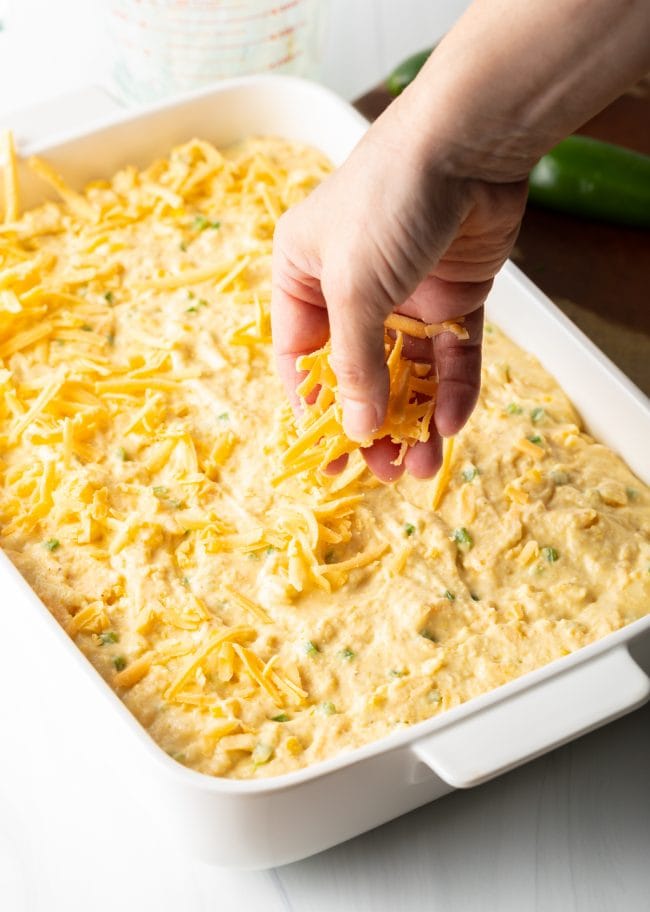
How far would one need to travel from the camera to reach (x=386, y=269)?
1.53m

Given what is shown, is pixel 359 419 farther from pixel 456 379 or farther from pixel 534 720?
pixel 534 720

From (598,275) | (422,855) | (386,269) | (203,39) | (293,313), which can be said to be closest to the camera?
(386,269)

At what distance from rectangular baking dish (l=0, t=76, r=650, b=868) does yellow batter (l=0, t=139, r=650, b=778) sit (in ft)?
0.27

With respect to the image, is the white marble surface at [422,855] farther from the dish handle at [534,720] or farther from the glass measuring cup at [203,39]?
the glass measuring cup at [203,39]

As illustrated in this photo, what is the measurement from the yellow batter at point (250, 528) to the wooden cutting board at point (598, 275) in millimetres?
289

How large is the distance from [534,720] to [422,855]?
1.11 feet

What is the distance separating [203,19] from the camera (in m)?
2.78

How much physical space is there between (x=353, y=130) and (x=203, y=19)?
1.60ft

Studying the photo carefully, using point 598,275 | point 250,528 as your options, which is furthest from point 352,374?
point 598,275

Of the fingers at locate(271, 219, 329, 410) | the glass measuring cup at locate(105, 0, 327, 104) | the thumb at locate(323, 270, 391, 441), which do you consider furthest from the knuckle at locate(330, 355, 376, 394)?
the glass measuring cup at locate(105, 0, 327, 104)

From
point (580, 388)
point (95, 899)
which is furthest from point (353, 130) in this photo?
point (95, 899)

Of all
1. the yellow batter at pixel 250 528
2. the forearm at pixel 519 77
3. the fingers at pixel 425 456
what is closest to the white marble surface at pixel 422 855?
the yellow batter at pixel 250 528

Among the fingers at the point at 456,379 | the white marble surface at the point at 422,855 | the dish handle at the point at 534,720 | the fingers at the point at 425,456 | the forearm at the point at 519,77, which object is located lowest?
the white marble surface at the point at 422,855

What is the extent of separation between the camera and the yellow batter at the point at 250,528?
1.77m
